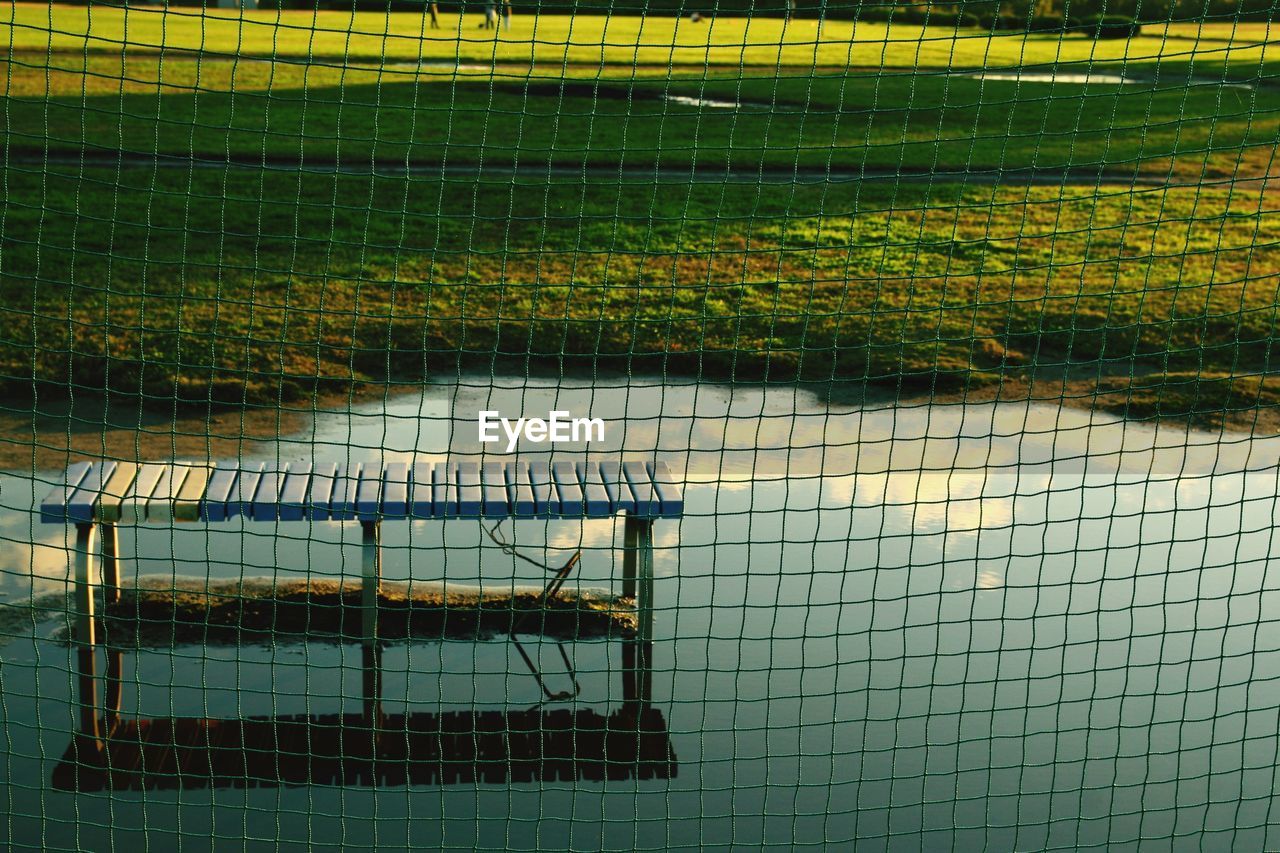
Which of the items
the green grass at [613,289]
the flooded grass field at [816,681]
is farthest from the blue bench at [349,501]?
the green grass at [613,289]

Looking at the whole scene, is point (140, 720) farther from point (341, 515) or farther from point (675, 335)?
point (675, 335)

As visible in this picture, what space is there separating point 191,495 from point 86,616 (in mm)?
554

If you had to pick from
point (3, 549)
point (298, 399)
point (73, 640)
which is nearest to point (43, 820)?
point (73, 640)

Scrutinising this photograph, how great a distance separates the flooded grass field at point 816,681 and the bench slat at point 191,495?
0.21 metres

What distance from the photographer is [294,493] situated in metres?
4.58

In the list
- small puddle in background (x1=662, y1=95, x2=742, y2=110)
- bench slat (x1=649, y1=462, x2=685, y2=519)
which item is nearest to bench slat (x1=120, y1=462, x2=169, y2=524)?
bench slat (x1=649, y1=462, x2=685, y2=519)

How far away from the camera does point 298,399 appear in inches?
288

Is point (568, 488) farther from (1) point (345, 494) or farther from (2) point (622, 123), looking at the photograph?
(2) point (622, 123)

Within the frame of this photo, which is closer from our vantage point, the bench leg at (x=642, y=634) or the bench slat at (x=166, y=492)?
the bench slat at (x=166, y=492)

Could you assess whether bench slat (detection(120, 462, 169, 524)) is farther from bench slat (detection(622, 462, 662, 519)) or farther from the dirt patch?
bench slat (detection(622, 462, 662, 519))

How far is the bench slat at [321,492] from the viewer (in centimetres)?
451

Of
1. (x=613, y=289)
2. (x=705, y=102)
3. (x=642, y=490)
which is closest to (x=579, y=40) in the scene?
(x=705, y=102)

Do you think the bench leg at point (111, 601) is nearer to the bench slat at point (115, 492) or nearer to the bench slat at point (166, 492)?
the bench slat at point (115, 492)

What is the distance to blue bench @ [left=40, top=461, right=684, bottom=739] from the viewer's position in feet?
14.8
